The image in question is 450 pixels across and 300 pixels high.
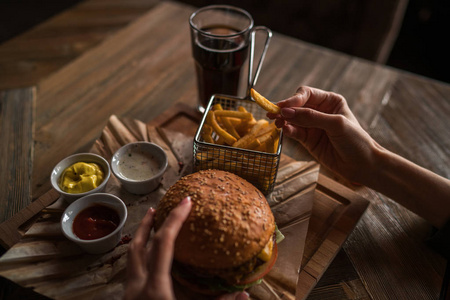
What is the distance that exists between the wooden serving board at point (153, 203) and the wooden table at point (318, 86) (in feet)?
0.40

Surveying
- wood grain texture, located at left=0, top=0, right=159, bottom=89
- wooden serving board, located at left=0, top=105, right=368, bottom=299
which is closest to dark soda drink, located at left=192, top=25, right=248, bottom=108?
wooden serving board, located at left=0, top=105, right=368, bottom=299

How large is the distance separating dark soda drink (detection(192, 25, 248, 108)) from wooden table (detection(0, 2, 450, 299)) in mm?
355

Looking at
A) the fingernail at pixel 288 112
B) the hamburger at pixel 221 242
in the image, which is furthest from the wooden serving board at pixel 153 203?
the fingernail at pixel 288 112

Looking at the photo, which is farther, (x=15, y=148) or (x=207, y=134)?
(x=15, y=148)

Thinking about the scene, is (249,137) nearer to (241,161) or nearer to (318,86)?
(241,161)

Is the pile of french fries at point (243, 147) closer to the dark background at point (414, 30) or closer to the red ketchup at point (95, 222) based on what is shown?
the red ketchup at point (95, 222)

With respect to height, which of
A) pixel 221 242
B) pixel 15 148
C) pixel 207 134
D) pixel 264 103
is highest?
pixel 264 103

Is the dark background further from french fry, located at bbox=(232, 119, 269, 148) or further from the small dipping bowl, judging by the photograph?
the small dipping bowl

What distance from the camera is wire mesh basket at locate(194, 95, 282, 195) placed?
202cm

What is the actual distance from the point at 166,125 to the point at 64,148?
802mm

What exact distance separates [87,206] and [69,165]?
0.40m

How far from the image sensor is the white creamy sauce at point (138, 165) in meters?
2.23

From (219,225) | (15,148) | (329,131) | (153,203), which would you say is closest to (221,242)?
(219,225)

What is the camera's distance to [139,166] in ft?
7.53
